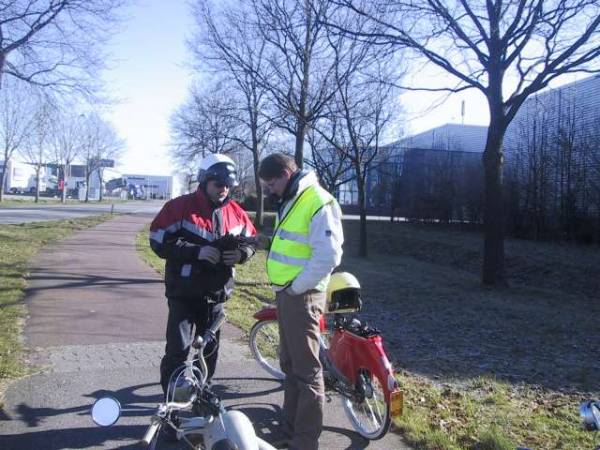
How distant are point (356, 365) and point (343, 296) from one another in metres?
0.52

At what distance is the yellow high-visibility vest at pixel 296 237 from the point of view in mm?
3510

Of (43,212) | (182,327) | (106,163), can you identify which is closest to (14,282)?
(182,327)

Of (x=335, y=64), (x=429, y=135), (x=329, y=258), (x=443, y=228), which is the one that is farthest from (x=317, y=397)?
(x=429, y=135)

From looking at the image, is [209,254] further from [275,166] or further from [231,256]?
[275,166]

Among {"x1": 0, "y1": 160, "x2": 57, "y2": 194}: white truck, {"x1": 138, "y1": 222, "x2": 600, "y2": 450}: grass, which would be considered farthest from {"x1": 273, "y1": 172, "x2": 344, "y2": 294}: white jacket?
{"x1": 0, "y1": 160, "x2": 57, "y2": 194}: white truck

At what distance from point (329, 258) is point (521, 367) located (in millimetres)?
4417

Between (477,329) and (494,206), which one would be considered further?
(494,206)

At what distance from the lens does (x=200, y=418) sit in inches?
111

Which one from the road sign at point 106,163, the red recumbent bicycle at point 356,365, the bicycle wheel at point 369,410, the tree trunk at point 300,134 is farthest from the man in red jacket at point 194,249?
the road sign at point 106,163

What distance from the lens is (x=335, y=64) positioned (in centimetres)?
1648

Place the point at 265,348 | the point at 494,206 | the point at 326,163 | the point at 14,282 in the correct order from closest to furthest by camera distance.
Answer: the point at 265,348, the point at 14,282, the point at 494,206, the point at 326,163

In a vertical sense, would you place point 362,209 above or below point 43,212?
above

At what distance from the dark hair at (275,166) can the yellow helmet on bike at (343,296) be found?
1.11 metres

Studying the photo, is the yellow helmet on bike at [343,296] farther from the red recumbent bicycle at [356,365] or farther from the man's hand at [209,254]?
the man's hand at [209,254]
